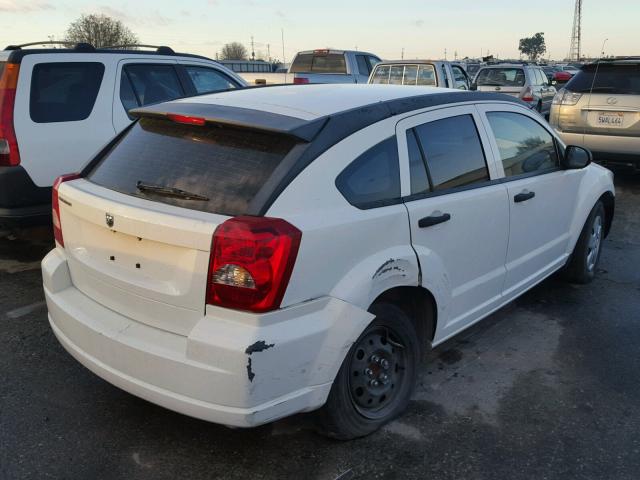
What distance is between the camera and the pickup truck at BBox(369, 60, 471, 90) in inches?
520

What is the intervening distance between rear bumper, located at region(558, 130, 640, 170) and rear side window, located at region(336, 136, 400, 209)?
6.54m

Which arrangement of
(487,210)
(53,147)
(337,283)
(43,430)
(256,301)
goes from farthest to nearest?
(53,147), (487,210), (43,430), (337,283), (256,301)

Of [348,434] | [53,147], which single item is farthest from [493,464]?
[53,147]

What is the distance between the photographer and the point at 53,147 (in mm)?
5219

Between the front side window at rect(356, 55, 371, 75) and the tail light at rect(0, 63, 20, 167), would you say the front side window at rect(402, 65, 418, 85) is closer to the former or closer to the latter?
the front side window at rect(356, 55, 371, 75)

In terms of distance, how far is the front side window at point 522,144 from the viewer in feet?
12.5

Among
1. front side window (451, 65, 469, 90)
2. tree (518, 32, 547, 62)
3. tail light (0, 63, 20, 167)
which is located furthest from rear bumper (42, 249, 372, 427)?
tree (518, 32, 547, 62)

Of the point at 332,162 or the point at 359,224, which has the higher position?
the point at 332,162

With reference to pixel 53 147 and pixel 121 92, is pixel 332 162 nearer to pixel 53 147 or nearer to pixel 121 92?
pixel 53 147

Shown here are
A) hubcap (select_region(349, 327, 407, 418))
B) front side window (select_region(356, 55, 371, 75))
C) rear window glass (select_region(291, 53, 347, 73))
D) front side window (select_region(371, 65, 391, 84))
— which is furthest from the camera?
front side window (select_region(356, 55, 371, 75))

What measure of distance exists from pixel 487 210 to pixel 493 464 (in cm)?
141

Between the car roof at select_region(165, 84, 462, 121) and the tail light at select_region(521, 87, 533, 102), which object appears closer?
the car roof at select_region(165, 84, 462, 121)

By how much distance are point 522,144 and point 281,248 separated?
92.7 inches

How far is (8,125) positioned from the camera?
16.3 feet
